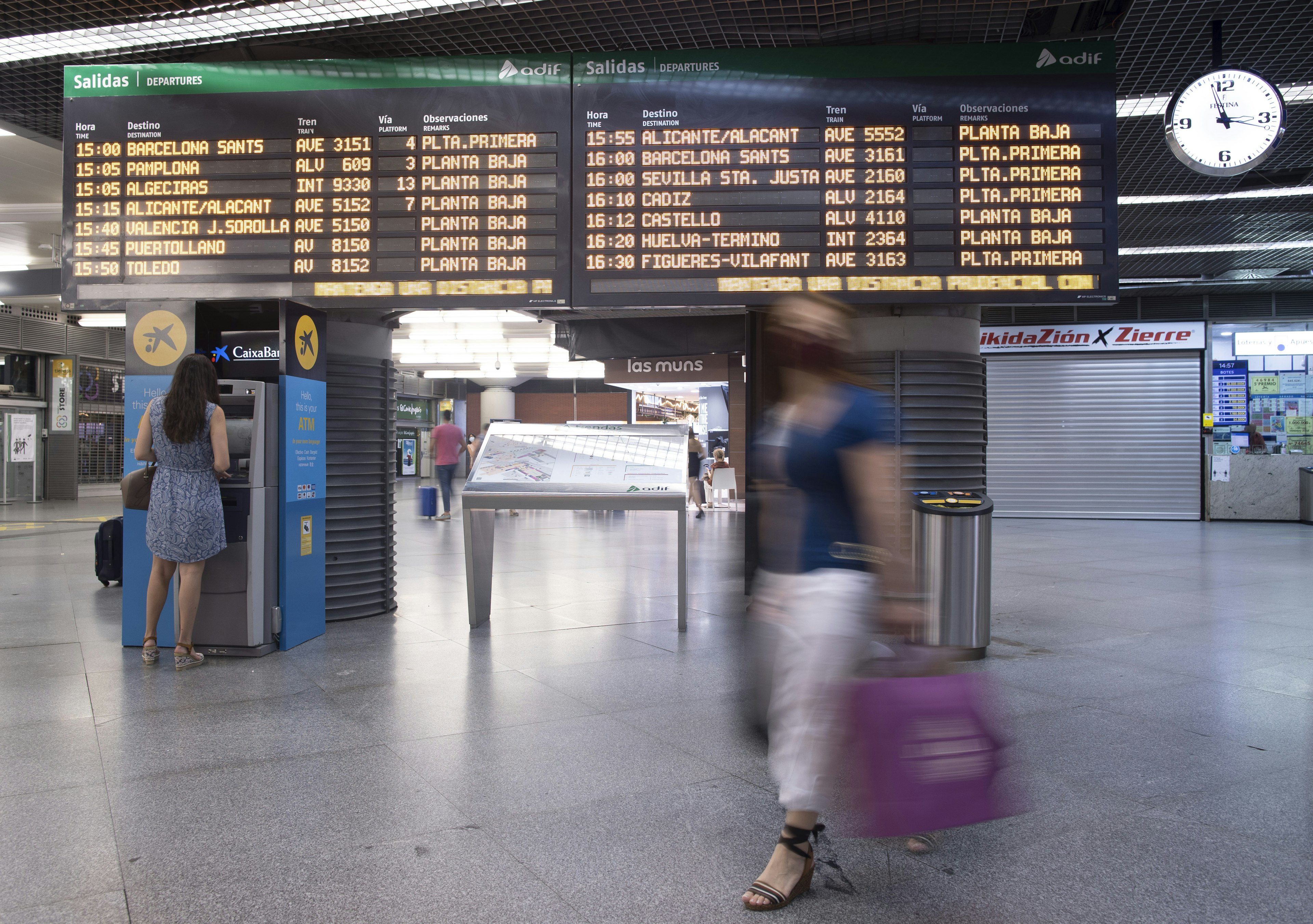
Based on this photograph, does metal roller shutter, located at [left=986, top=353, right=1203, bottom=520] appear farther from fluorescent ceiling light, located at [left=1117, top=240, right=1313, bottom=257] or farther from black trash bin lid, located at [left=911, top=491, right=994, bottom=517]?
black trash bin lid, located at [left=911, top=491, right=994, bottom=517]

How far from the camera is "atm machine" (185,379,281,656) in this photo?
550 cm

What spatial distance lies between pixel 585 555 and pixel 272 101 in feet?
21.4

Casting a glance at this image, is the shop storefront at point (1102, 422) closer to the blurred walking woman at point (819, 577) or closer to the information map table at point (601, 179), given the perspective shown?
the information map table at point (601, 179)

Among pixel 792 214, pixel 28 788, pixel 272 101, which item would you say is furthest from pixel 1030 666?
pixel 272 101

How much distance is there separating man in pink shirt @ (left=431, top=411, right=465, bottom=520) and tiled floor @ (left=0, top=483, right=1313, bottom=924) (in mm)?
8274

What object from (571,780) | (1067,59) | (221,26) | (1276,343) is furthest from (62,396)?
(1276,343)

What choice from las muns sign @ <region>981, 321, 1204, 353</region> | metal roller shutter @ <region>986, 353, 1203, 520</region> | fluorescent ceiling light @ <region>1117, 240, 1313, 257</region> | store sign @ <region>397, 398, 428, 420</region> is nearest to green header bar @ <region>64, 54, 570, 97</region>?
fluorescent ceiling light @ <region>1117, 240, 1313, 257</region>

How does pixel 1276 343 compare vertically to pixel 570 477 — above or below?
above

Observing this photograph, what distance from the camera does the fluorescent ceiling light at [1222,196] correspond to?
10609mm

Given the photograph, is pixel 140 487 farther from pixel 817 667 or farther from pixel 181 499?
pixel 817 667

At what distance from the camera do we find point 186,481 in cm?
517

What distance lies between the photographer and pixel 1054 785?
11.2 ft

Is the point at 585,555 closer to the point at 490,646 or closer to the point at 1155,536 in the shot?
the point at 490,646

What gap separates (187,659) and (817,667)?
4331mm
